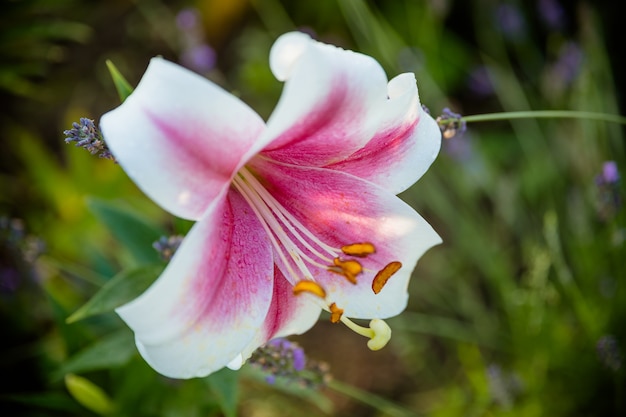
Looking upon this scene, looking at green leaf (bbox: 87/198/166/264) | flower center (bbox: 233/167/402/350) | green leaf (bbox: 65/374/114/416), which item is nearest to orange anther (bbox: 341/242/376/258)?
flower center (bbox: 233/167/402/350)

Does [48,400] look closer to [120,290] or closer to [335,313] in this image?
[120,290]

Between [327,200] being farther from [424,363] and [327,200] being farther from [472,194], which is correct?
[472,194]

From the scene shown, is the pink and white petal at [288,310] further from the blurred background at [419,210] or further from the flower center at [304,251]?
the blurred background at [419,210]

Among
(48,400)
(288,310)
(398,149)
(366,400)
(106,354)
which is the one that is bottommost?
(48,400)

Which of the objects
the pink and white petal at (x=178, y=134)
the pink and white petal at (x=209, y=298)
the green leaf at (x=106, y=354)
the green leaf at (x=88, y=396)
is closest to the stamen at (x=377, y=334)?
the pink and white petal at (x=209, y=298)

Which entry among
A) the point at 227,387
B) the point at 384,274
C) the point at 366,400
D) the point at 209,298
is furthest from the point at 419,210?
the point at 209,298
